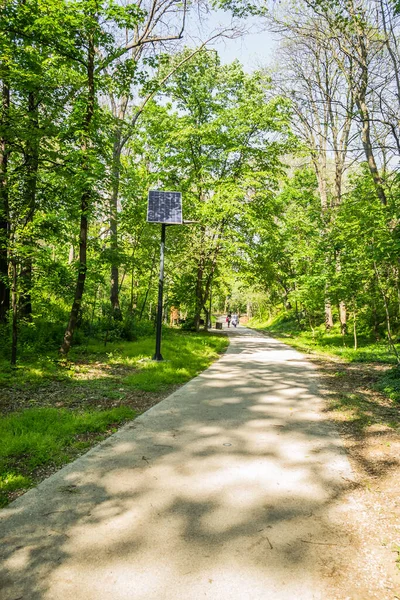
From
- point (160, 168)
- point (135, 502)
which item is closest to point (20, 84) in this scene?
point (135, 502)

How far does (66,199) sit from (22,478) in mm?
6669

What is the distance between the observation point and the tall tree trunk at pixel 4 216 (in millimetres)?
6856

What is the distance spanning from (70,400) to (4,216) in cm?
408

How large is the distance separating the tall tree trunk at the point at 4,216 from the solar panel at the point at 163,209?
3.25 meters

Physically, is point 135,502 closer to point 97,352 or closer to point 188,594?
point 188,594

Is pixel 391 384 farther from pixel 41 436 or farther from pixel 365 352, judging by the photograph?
pixel 41 436

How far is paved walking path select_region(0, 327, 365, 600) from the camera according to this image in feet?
6.14

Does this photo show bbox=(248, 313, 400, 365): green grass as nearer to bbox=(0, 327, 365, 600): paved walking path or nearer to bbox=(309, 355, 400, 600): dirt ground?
bbox=(309, 355, 400, 600): dirt ground


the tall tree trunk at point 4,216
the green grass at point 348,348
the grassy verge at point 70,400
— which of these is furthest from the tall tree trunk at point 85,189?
the green grass at point 348,348

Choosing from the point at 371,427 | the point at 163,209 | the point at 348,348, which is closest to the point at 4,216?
the point at 163,209

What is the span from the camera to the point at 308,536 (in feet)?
7.45

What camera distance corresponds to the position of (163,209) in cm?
880

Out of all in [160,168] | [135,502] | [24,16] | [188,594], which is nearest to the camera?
[188,594]

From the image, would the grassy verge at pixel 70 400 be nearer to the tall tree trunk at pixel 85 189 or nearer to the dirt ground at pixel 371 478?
the tall tree trunk at pixel 85 189
